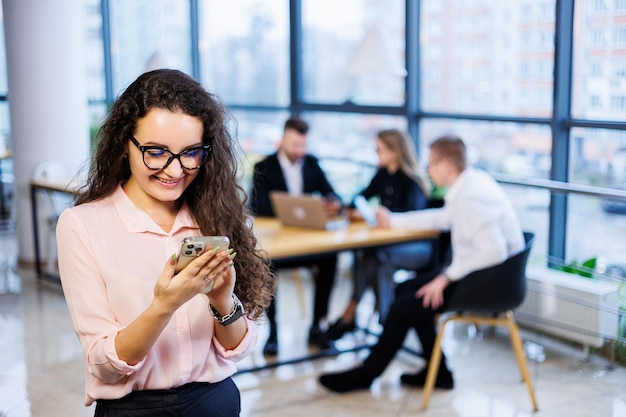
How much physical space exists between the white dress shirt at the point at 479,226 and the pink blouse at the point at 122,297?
6.99ft

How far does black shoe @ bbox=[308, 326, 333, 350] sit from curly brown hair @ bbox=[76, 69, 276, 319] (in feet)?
8.76

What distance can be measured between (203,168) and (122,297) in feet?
1.18

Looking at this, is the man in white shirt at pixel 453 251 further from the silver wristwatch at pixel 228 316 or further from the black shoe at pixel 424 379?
the silver wristwatch at pixel 228 316

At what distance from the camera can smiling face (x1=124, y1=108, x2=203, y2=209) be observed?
6.32 feet

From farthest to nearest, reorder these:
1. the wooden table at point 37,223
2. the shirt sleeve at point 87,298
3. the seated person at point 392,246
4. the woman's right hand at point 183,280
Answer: the wooden table at point 37,223 < the seated person at point 392,246 < the shirt sleeve at point 87,298 < the woman's right hand at point 183,280

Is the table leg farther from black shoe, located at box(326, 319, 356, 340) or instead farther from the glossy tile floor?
Answer: black shoe, located at box(326, 319, 356, 340)

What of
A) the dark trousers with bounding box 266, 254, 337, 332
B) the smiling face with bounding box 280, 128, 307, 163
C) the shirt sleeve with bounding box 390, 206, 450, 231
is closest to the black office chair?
the shirt sleeve with bounding box 390, 206, 450, 231

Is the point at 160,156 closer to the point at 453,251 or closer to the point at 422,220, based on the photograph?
the point at 453,251

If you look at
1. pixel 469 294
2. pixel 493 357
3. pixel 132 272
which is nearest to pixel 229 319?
pixel 132 272

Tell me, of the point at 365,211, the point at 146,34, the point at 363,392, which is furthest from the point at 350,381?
the point at 146,34

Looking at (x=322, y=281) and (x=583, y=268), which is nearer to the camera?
(x=583, y=268)

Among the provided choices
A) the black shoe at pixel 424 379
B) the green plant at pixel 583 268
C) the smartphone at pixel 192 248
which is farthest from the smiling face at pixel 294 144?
the smartphone at pixel 192 248

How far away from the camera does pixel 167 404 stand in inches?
78.6

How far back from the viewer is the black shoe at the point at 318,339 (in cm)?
481
